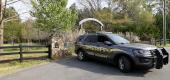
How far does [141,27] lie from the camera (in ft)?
170

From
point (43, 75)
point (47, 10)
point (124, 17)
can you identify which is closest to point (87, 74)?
point (43, 75)

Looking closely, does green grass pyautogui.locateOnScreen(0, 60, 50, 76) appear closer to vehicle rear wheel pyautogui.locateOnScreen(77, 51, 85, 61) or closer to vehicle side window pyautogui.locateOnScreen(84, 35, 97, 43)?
vehicle rear wheel pyautogui.locateOnScreen(77, 51, 85, 61)

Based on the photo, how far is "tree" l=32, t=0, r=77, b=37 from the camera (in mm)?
35406

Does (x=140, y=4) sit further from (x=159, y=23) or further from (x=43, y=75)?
(x=43, y=75)

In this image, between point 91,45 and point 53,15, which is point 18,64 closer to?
point 91,45

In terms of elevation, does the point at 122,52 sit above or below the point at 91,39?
below

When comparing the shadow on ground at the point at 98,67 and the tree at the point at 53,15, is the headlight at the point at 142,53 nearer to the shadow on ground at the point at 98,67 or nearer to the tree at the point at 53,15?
the shadow on ground at the point at 98,67

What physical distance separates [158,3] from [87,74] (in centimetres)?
5271

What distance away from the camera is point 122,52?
11.3m

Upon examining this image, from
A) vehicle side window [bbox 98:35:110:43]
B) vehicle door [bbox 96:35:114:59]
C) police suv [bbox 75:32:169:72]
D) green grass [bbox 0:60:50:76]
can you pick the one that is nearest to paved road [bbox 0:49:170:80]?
police suv [bbox 75:32:169:72]

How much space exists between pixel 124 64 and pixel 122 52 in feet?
1.69

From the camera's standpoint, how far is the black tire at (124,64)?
11.1m

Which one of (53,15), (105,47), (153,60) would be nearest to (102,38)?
(105,47)

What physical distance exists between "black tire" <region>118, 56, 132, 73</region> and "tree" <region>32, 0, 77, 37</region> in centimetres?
2400
